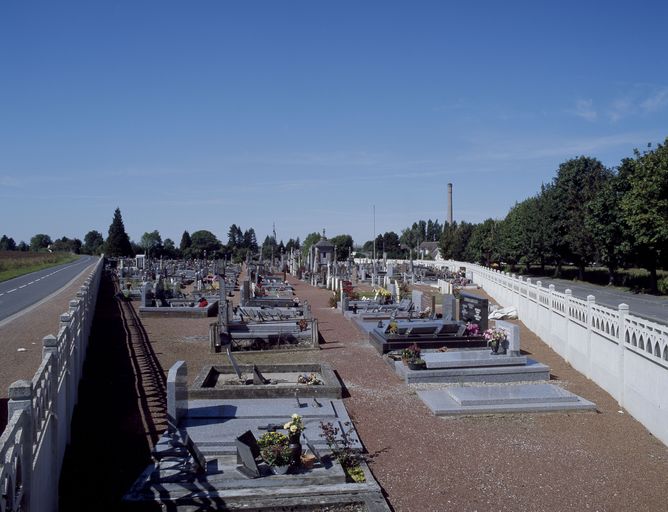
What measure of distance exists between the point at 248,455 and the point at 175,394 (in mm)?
2145

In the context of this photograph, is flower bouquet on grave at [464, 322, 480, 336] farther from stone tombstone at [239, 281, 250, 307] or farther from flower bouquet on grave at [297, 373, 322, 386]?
stone tombstone at [239, 281, 250, 307]

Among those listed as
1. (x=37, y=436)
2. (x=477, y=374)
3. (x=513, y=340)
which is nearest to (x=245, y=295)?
(x=513, y=340)

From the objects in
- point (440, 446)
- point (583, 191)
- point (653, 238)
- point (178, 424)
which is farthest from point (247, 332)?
point (583, 191)

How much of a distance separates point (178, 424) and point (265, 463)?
2.19m

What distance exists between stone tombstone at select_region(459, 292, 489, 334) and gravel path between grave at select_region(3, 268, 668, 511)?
359 centimetres

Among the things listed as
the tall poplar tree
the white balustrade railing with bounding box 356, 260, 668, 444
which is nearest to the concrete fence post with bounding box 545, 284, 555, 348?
the white balustrade railing with bounding box 356, 260, 668, 444

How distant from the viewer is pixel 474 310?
17.5m

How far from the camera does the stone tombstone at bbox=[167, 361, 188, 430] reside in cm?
857

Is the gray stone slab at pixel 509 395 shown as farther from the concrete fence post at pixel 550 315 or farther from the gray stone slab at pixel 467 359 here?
the concrete fence post at pixel 550 315

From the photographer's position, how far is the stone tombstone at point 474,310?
55.2 ft

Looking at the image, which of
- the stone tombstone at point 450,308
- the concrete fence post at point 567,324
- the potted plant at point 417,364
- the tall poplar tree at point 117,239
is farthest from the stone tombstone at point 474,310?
the tall poplar tree at point 117,239

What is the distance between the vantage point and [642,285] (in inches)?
1743

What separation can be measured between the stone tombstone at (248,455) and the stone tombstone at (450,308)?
12.8 m

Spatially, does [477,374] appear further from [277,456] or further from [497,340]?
[277,456]
